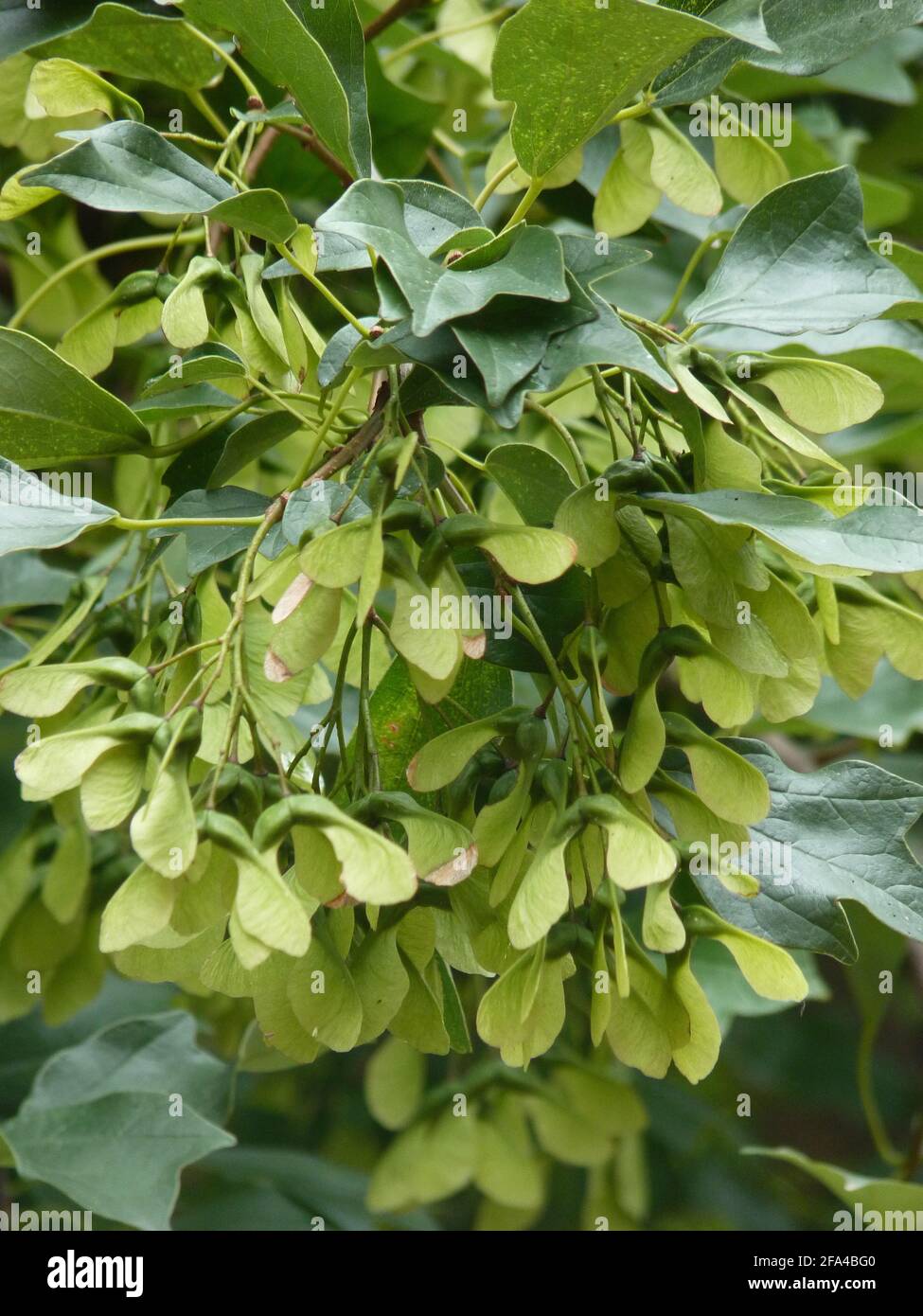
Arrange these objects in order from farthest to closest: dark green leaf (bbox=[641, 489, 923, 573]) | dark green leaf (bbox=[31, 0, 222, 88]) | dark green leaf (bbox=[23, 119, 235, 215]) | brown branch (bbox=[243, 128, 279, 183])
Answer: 1. brown branch (bbox=[243, 128, 279, 183])
2. dark green leaf (bbox=[31, 0, 222, 88])
3. dark green leaf (bbox=[23, 119, 235, 215])
4. dark green leaf (bbox=[641, 489, 923, 573])

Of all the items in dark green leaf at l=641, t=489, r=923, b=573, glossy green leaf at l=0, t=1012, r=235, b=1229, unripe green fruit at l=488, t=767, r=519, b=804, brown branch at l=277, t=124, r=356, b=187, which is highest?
brown branch at l=277, t=124, r=356, b=187

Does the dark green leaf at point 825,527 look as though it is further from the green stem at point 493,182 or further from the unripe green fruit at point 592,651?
the green stem at point 493,182

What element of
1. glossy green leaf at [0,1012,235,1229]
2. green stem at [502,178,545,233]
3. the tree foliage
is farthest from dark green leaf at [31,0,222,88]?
glossy green leaf at [0,1012,235,1229]

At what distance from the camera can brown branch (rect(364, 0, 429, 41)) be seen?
3.00ft

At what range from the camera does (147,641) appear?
0.66 m

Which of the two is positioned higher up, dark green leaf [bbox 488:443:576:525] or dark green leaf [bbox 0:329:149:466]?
dark green leaf [bbox 0:329:149:466]

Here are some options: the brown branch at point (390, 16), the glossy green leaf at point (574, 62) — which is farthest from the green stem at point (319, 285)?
the brown branch at point (390, 16)

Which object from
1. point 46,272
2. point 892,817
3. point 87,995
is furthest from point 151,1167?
point 46,272

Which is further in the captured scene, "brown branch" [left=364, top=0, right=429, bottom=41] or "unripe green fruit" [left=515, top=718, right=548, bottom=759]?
"brown branch" [left=364, top=0, right=429, bottom=41]

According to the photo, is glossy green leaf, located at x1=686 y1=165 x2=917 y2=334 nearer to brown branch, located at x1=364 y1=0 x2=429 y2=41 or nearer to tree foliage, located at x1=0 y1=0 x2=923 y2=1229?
tree foliage, located at x1=0 y1=0 x2=923 y2=1229

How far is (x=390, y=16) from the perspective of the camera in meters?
0.92

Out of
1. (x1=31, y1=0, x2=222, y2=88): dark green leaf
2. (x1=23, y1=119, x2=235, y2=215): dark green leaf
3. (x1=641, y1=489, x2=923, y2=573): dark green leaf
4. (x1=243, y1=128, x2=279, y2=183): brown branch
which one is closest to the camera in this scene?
(x1=641, y1=489, x2=923, y2=573): dark green leaf

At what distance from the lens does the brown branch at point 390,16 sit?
91 cm

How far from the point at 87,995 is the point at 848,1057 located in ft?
4.37
